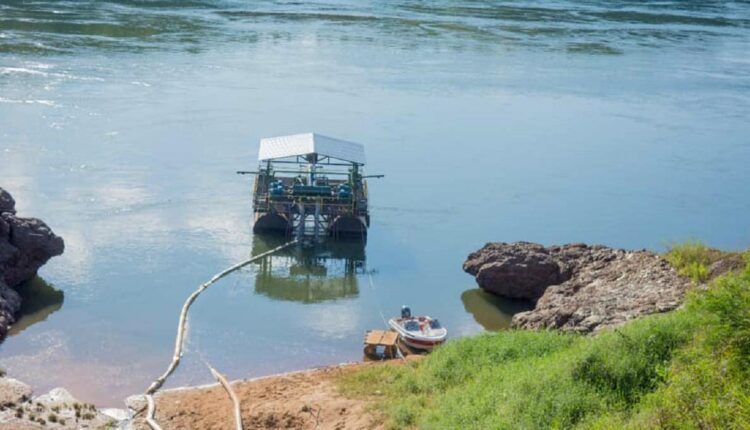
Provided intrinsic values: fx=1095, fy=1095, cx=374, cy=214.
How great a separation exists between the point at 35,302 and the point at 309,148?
8.87 metres

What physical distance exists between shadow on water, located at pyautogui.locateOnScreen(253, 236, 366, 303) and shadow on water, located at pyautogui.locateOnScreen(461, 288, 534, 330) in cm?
291

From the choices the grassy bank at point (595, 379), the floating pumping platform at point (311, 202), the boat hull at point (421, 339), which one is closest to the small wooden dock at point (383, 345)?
the boat hull at point (421, 339)

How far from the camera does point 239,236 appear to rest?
3106 centimetres

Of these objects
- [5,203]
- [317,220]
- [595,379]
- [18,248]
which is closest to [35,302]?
[18,248]

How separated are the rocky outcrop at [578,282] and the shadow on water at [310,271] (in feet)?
10.9

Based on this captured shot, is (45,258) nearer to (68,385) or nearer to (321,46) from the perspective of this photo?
(68,385)

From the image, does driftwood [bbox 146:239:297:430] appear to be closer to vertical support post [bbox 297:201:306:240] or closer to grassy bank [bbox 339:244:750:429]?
vertical support post [bbox 297:201:306:240]

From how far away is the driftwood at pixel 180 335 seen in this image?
18.6 metres

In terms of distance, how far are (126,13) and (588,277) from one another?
49.8 m

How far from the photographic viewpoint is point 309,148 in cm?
3070

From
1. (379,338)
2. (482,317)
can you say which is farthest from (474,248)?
(379,338)

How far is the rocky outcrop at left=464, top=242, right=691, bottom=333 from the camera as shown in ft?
71.5

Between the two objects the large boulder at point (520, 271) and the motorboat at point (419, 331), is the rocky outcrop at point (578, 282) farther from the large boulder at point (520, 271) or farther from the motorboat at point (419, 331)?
the motorboat at point (419, 331)

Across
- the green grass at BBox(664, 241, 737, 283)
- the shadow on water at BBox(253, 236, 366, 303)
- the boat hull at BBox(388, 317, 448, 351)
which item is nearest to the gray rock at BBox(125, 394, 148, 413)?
the boat hull at BBox(388, 317, 448, 351)
